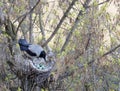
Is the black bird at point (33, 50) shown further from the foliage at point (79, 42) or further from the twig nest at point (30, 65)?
the foliage at point (79, 42)

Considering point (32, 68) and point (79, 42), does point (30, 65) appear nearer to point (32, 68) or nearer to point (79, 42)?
point (32, 68)

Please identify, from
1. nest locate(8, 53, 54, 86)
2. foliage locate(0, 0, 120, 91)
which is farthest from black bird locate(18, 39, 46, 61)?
foliage locate(0, 0, 120, 91)

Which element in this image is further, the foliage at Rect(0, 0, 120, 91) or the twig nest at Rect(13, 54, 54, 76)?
the foliage at Rect(0, 0, 120, 91)

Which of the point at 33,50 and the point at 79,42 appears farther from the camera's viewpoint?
the point at 79,42

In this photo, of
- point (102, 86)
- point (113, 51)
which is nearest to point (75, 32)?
point (113, 51)

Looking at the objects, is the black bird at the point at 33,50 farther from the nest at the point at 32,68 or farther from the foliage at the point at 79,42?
the foliage at the point at 79,42

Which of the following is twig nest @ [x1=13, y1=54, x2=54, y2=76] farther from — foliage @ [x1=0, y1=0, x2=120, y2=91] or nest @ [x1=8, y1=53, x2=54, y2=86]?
foliage @ [x1=0, y1=0, x2=120, y2=91]

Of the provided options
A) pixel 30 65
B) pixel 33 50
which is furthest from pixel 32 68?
pixel 33 50

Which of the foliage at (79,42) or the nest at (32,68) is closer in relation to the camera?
the nest at (32,68)

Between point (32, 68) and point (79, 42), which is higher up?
point (79, 42)

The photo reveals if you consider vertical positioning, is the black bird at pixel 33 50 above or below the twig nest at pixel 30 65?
above

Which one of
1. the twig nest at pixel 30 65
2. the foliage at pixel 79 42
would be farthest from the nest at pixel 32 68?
the foliage at pixel 79 42

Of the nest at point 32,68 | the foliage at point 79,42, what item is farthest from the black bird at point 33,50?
the foliage at point 79,42

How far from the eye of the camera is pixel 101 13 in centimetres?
446
